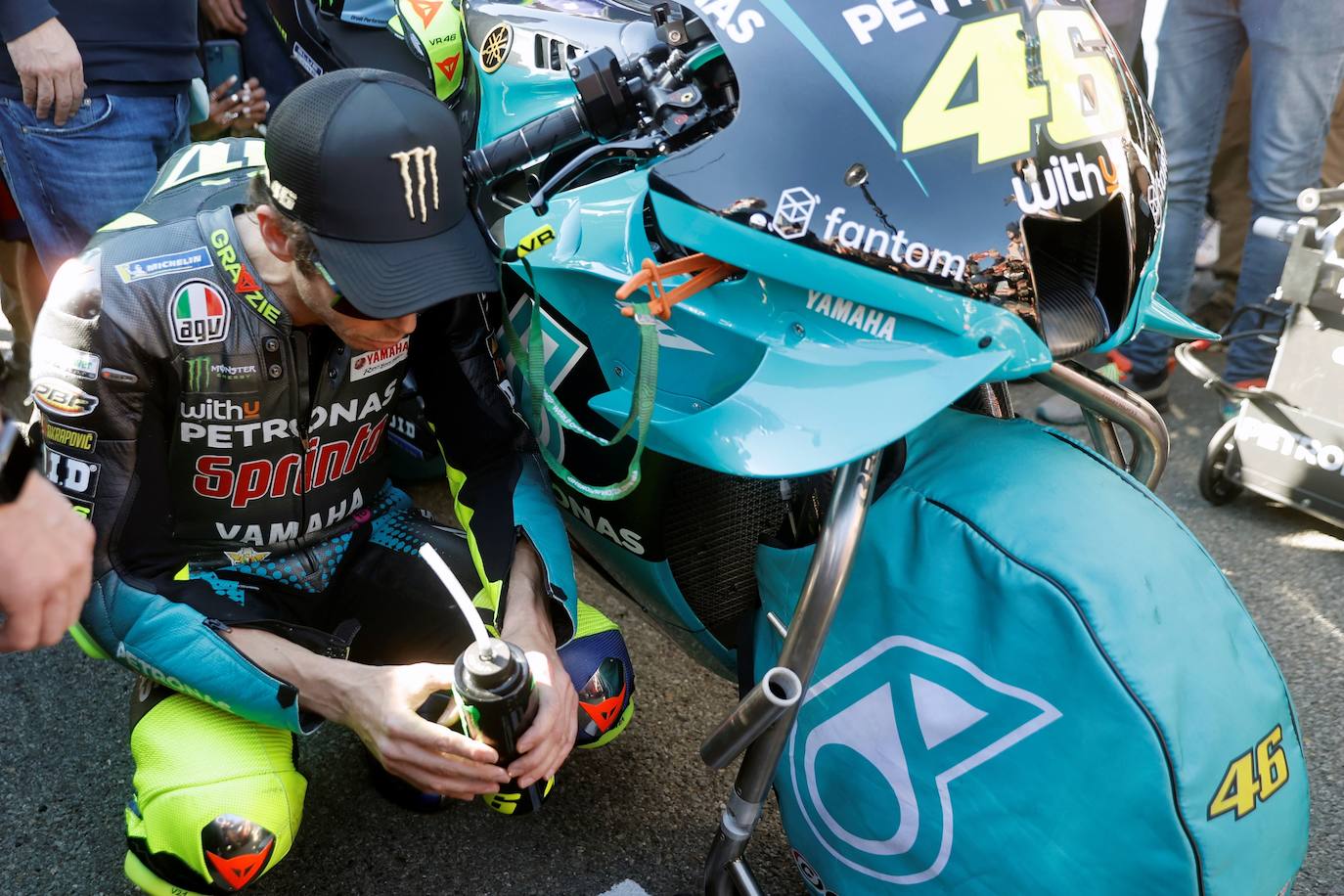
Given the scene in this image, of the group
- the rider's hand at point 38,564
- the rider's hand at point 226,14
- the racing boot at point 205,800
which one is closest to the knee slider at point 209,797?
the racing boot at point 205,800

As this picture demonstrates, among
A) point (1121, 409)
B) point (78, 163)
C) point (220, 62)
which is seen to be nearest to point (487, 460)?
point (1121, 409)

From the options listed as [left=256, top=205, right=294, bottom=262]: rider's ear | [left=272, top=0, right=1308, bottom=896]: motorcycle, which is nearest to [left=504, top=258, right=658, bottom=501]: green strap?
[left=272, top=0, right=1308, bottom=896]: motorcycle

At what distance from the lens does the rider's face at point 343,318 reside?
1.51 metres

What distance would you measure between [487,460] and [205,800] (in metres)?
0.68

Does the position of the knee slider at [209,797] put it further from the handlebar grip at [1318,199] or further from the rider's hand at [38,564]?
the handlebar grip at [1318,199]

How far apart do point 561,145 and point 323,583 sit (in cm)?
88

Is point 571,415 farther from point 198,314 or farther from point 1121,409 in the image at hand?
point 1121,409

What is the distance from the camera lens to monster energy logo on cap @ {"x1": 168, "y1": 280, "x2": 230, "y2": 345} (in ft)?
5.16

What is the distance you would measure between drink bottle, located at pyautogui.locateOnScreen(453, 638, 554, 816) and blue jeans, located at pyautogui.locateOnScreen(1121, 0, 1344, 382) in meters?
2.54

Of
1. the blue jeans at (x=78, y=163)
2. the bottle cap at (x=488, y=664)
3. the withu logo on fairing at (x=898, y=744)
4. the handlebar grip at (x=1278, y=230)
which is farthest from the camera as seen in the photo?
the handlebar grip at (x=1278, y=230)

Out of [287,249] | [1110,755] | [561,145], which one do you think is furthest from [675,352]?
[1110,755]

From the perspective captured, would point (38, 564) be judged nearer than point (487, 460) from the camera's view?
Yes

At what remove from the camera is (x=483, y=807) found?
6.47 feet

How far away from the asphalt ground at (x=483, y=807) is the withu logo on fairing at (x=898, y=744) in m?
0.46
